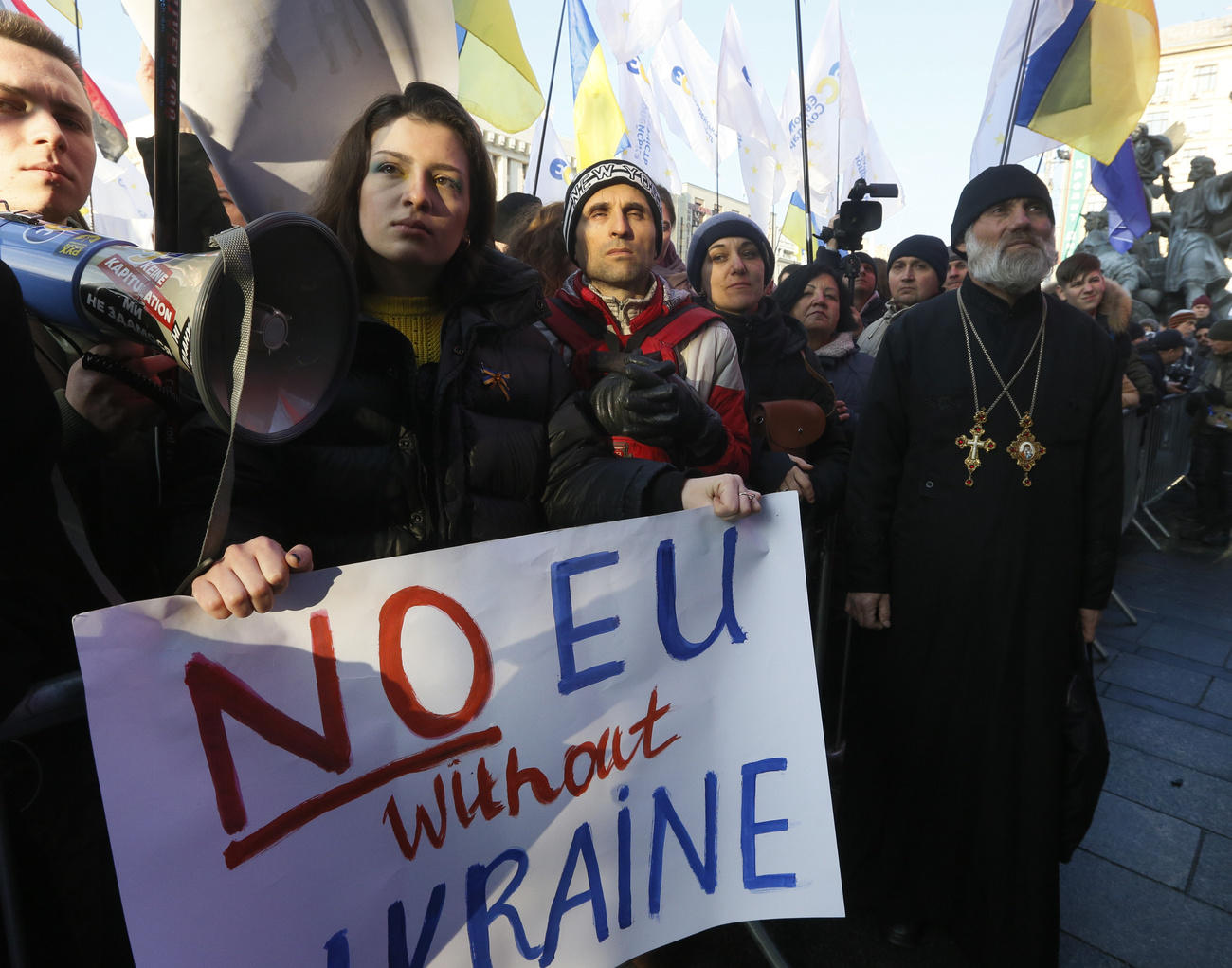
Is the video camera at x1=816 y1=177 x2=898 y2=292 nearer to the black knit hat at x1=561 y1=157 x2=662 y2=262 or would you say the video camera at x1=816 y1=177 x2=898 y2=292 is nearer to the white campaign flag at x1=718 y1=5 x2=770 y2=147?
the black knit hat at x1=561 y1=157 x2=662 y2=262

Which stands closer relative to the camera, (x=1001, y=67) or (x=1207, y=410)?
(x=1001, y=67)

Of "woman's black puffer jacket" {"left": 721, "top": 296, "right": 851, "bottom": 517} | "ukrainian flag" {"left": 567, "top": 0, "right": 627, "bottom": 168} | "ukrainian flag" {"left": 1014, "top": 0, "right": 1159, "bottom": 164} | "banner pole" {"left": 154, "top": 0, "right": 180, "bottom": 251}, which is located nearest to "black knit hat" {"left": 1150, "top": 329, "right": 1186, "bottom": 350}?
"ukrainian flag" {"left": 1014, "top": 0, "right": 1159, "bottom": 164}

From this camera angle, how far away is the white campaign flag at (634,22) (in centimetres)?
601

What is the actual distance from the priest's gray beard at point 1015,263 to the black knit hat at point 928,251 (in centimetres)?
153

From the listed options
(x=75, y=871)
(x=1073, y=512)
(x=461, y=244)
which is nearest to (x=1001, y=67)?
(x=1073, y=512)

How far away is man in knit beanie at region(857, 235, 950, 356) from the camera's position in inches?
139

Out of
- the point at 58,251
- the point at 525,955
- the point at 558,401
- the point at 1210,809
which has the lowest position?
the point at 1210,809

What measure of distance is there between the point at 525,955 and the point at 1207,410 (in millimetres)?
8162

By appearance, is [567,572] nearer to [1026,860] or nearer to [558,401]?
[558,401]

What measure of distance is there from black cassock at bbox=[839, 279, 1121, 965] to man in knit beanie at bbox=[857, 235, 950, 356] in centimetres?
153

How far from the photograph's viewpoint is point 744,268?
2486 mm

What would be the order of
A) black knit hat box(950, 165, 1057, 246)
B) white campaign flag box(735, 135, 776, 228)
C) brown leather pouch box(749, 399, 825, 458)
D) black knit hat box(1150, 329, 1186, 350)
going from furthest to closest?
white campaign flag box(735, 135, 776, 228)
black knit hat box(1150, 329, 1186, 350)
brown leather pouch box(749, 399, 825, 458)
black knit hat box(950, 165, 1057, 246)

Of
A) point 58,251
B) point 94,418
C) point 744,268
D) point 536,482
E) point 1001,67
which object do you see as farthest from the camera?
point 1001,67

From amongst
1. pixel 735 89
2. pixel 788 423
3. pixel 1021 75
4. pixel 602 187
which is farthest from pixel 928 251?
pixel 735 89
